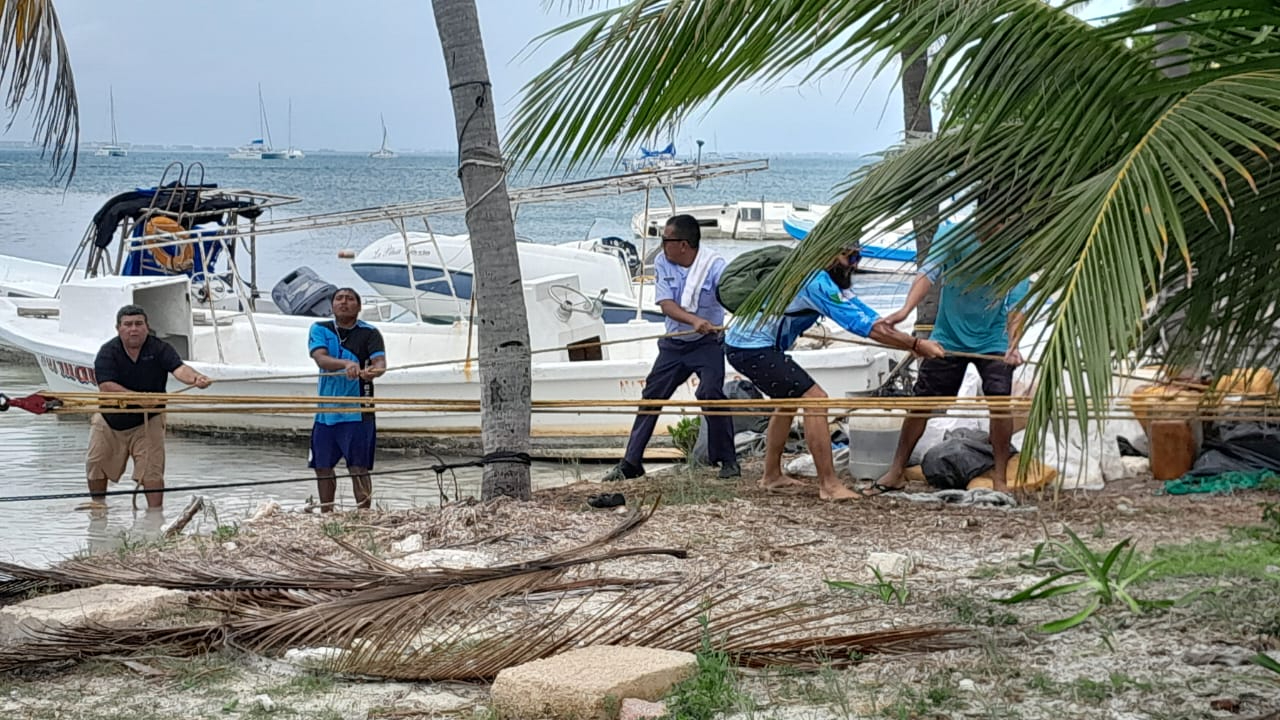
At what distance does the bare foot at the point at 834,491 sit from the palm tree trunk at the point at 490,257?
177cm

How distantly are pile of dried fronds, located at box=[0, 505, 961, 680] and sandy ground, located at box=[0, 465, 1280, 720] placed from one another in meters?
0.08

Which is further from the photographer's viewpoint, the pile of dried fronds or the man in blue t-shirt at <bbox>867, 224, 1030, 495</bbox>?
the man in blue t-shirt at <bbox>867, 224, 1030, 495</bbox>

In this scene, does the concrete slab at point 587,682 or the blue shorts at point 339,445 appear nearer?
the concrete slab at point 587,682

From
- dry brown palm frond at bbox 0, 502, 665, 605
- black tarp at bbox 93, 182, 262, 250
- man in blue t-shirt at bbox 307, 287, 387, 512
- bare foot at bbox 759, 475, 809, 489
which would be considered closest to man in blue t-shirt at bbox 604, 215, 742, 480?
bare foot at bbox 759, 475, 809, 489

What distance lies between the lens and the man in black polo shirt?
9.82m

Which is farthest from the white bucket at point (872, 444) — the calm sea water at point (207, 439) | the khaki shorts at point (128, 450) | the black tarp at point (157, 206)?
the black tarp at point (157, 206)

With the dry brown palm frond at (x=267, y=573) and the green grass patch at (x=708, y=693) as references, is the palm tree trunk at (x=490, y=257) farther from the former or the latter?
the green grass patch at (x=708, y=693)

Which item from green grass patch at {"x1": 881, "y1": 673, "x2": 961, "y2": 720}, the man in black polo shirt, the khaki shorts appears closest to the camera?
green grass patch at {"x1": 881, "y1": 673, "x2": 961, "y2": 720}

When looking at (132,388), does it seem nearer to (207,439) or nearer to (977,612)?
(207,439)

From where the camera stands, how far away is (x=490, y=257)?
8.09 meters

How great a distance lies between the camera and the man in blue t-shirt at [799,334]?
785 cm

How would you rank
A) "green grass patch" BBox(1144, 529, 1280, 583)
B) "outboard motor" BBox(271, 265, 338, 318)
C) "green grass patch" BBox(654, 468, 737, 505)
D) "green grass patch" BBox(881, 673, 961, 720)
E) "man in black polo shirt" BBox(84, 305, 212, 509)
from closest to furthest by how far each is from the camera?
"green grass patch" BBox(881, 673, 961, 720), "green grass patch" BBox(1144, 529, 1280, 583), "green grass patch" BBox(654, 468, 737, 505), "man in black polo shirt" BBox(84, 305, 212, 509), "outboard motor" BBox(271, 265, 338, 318)

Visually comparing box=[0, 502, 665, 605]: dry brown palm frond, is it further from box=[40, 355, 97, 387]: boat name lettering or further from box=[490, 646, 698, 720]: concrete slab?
box=[40, 355, 97, 387]: boat name lettering

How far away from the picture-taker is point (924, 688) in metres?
4.43
